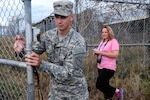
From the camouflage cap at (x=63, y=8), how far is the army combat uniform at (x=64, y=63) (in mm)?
261

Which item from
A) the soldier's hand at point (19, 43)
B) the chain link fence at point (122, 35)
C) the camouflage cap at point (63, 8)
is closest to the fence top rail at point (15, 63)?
the soldier's hand at point (19, 43)

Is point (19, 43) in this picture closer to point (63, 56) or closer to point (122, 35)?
point (63, 56)

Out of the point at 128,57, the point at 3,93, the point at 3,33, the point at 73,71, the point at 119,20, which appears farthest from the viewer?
the point at 128,57

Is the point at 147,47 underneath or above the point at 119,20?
underneath

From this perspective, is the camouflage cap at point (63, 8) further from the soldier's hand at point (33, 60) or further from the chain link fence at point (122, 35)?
the chain link fence at point (122, 35)

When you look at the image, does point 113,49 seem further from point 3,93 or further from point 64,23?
point 64,23

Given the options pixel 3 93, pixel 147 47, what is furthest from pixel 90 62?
pixel 3 93

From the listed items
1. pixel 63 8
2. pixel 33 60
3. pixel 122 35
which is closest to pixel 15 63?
pixel 33 60

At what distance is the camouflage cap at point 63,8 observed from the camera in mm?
2443

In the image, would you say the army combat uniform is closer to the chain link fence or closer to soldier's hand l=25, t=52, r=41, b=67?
soldier's hand l=25, t=52, r=41, b=67

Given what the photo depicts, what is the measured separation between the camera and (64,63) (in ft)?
8.38

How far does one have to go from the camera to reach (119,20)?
752cm

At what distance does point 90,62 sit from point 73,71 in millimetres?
4850

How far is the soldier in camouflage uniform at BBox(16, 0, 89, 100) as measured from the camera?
A: 237cm
